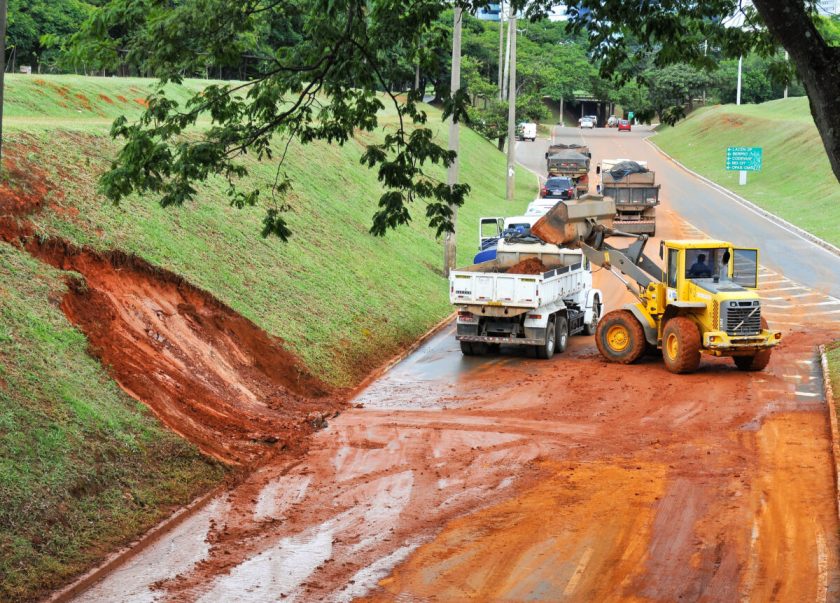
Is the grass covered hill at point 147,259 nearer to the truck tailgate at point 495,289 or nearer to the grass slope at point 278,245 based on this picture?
the grass slope at point 278,245

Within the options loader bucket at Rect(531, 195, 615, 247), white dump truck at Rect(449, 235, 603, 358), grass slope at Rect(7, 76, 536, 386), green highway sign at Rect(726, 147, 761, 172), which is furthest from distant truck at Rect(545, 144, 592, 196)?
loader bucket at Rect(531, 195, 615, 247)

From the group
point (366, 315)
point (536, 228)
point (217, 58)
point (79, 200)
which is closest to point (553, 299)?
point (536, 228)

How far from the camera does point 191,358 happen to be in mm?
18969

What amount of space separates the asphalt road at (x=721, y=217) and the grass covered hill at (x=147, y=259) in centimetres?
1180

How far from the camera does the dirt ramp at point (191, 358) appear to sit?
16797 millimetres

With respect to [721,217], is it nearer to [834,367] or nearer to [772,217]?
[772,217]

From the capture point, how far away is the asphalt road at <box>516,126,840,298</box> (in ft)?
127

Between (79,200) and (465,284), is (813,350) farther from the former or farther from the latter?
(79,200)

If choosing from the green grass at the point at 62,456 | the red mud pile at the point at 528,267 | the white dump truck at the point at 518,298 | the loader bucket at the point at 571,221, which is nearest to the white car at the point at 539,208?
the white dump truck at the point at 518,298

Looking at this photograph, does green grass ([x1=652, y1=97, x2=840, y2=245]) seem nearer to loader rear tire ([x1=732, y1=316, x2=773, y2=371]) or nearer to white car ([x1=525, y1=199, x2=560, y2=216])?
white car ([x1=525, y1=199, x2=560, y2=216])

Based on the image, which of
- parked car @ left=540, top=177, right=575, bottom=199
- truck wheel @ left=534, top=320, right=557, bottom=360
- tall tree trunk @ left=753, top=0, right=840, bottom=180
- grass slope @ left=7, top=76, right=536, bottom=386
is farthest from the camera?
parked car @ left=540, top=177, right=575, bottom=199

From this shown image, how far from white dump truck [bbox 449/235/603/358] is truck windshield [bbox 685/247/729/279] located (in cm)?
293

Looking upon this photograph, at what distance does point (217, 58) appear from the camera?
13539 mm

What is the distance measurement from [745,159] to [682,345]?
48.7 meters
